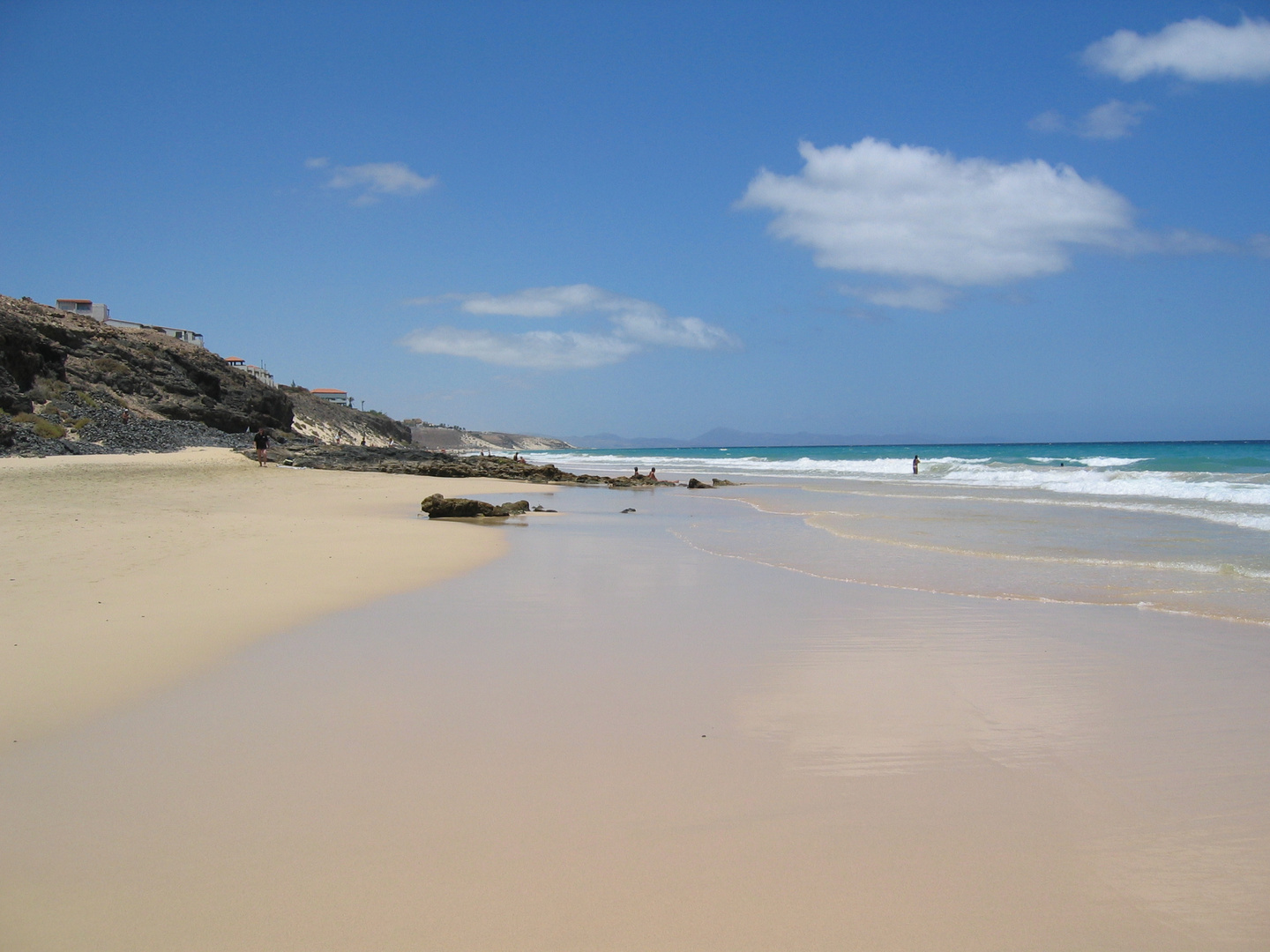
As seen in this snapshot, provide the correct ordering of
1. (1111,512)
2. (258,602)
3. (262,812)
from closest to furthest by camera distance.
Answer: (262,812)
(258,602)
(1111,512)

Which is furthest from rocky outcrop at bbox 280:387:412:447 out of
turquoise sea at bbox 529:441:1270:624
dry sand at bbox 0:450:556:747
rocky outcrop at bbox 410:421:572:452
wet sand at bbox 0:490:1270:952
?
wet sand at bbox 0:490:1270:952

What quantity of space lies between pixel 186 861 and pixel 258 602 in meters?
4.01

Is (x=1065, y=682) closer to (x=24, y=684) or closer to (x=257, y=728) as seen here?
(x=257, y=728)

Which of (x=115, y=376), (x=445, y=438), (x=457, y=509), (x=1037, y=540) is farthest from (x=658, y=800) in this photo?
(x=445, y=438)

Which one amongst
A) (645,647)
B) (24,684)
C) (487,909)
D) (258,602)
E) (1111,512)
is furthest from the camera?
(1111,512)

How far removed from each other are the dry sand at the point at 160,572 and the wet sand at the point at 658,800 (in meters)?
0.47

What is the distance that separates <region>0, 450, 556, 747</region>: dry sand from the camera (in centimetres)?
430

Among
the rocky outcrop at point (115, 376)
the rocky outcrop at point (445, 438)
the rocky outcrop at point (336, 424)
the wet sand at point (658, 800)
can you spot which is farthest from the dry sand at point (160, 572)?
the rocky outcrop at point (445, 438)

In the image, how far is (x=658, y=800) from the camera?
2951 millimetres

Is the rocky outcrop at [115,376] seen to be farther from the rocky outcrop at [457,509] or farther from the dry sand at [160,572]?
the rocky outcrop at [457,509]

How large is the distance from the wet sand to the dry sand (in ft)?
1.55

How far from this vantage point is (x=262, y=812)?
280 centimetres

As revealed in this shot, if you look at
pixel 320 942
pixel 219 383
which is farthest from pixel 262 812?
pixel 219 383

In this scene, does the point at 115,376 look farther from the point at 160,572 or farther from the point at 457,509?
the point at 160,572
